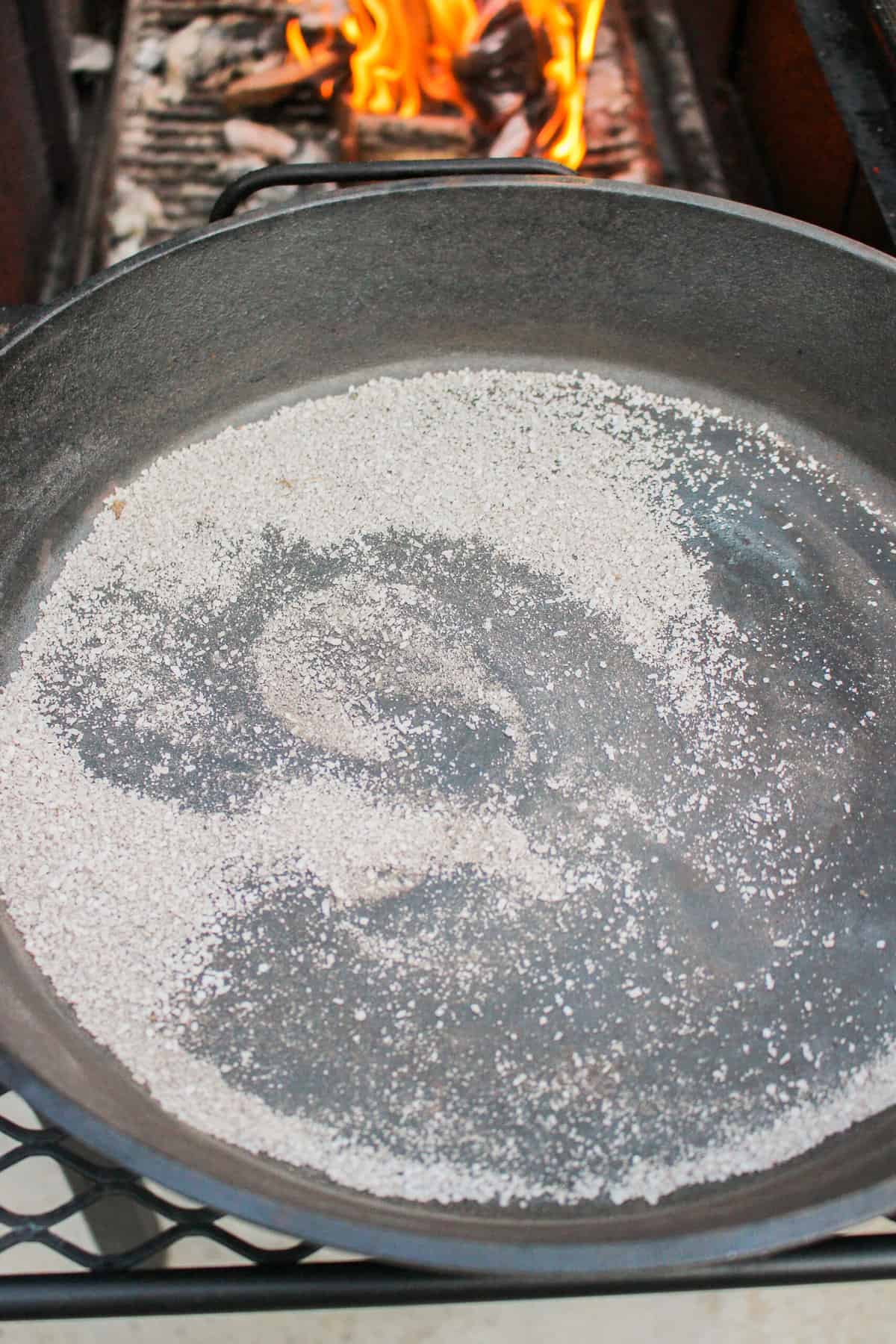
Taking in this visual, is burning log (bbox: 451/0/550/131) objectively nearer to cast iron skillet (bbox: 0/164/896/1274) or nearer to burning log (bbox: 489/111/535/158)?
burning log (bbox: 489/111/535/158)

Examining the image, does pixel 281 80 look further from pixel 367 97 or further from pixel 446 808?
pixel 446 808

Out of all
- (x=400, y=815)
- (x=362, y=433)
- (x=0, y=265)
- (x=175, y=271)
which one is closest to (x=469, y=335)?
(x=362, y=433)

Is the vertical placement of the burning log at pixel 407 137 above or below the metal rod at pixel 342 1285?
above

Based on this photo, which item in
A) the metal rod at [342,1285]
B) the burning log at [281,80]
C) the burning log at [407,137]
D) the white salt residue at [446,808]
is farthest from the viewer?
the burning log at [281,80]

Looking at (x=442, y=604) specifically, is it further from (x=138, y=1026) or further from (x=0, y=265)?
(x=0, y=265)

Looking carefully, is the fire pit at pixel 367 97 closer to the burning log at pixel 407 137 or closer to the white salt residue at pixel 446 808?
the burning log at pixel 407 137

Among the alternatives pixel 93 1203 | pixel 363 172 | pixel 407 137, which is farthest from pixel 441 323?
pixel 93 1203

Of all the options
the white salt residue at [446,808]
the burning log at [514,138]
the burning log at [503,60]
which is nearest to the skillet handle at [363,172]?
the white salt residue at [446,808]
